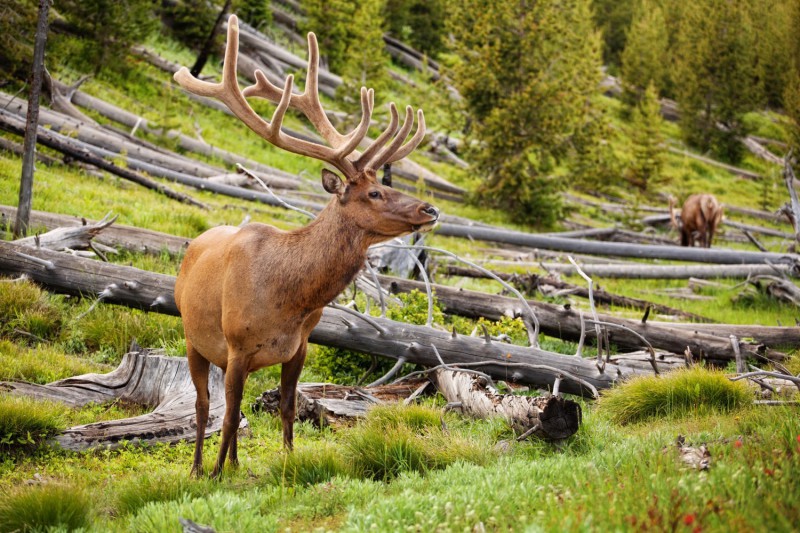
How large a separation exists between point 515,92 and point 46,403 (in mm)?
20390

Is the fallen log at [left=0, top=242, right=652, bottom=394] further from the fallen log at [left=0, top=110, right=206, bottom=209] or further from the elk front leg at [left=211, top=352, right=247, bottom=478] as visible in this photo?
the fallen log at [left=0, top=110, right=206, bottom=209]

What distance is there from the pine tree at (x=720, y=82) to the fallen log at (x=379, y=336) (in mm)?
45522

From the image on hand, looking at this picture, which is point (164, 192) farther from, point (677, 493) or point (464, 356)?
point (677, 493)

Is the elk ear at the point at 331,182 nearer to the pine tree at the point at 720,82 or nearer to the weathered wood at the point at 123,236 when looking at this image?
the weathered wood at the point at 123,236

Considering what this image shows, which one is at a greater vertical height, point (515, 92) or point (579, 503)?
point (515, 92)

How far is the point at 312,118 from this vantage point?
21.2 ft

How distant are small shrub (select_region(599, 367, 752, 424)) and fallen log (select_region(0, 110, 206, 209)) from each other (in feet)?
32.4

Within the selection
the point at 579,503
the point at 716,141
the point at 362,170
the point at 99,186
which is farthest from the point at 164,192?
the point at 716,141

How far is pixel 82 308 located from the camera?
8.95 meters

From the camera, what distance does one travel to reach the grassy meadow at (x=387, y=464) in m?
3.74

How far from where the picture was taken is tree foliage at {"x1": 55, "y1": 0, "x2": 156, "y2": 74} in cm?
2112

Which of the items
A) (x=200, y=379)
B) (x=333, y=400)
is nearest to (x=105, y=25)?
(x=333, y=400)

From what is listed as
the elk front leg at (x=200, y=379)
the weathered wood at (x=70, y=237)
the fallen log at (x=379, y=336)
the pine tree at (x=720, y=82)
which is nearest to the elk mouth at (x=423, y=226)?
the elk front leg at (x=200, y=379)

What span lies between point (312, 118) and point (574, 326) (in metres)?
4.75
